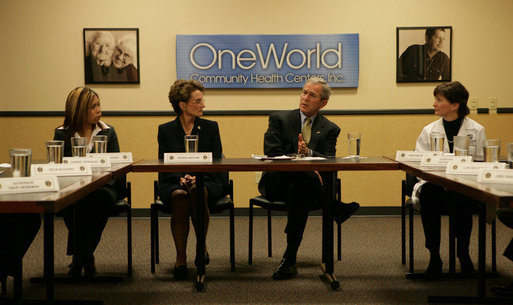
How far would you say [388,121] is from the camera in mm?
5270

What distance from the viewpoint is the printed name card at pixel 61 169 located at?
2293 mm

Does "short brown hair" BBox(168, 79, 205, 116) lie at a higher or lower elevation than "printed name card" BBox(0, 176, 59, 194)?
higher

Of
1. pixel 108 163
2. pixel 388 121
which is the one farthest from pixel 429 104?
pixel 108 163

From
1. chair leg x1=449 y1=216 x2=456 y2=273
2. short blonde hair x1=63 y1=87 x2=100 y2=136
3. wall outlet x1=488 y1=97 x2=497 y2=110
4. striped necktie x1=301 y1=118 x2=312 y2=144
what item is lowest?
chair leg x1=449 y1=216 x2=456 y2=273

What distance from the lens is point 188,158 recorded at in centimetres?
285

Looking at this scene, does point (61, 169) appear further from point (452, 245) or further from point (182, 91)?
point (452, 245)

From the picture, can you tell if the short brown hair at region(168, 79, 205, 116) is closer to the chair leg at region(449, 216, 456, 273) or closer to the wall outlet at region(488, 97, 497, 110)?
the chair leg at region(449, 216, 456, 273)

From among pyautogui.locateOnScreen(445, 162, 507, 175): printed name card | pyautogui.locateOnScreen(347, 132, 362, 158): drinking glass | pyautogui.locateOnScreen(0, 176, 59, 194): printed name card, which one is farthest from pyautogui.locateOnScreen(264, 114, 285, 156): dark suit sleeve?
pyautogui.locateOnScreen(0, 176, 59, 194): printed name card

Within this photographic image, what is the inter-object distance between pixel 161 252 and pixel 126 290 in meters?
0.92

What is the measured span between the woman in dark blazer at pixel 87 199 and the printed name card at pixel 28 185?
1.22m

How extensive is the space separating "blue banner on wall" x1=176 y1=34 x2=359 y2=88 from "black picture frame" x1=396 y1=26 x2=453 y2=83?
1.51 ft

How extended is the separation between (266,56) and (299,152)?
224cm

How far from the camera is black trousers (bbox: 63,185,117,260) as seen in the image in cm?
301

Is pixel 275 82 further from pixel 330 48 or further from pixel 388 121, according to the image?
pixel 388 121
